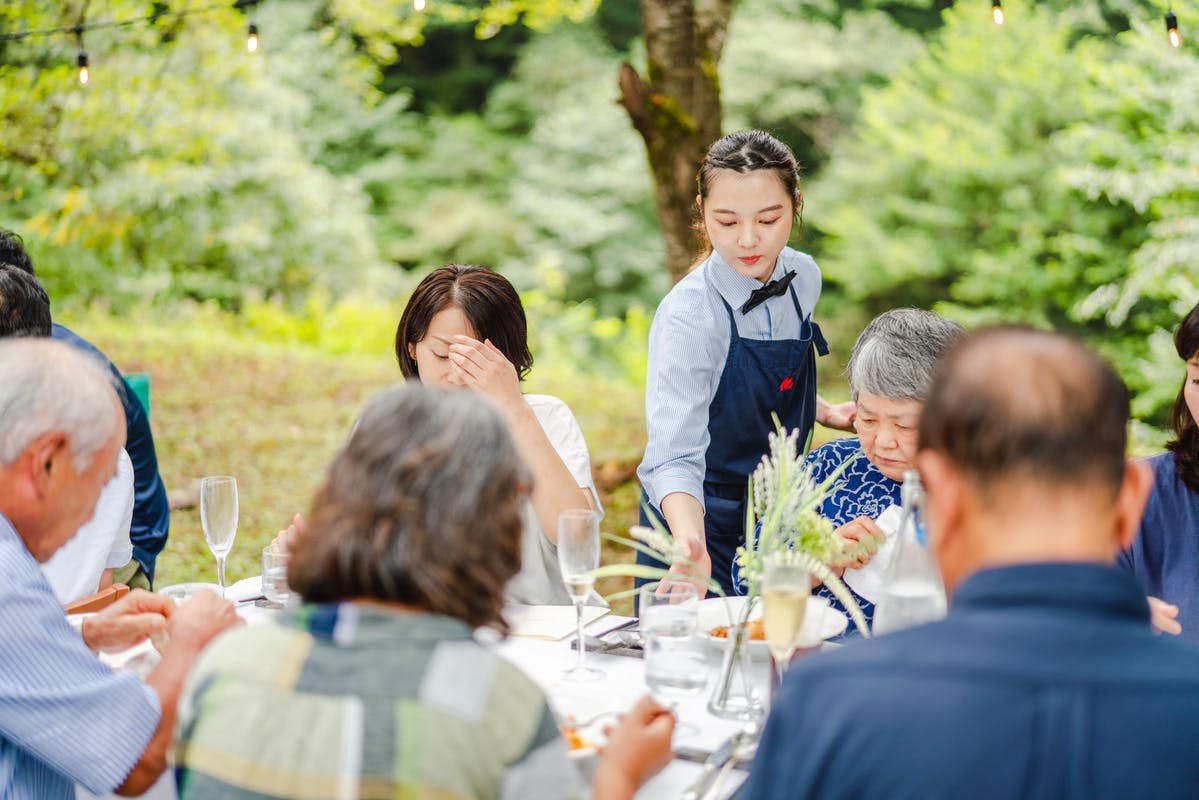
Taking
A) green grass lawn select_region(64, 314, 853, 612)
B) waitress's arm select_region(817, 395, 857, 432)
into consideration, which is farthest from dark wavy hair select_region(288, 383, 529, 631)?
green grass lawn select_region(64, 314, 853, 612)

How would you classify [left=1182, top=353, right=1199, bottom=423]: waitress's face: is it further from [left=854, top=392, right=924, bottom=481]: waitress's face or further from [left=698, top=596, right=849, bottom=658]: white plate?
[left=698, top=596, right=849, bottom=658]: white plate

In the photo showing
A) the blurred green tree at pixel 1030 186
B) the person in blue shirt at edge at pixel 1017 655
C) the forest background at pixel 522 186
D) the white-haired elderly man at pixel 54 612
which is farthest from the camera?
the blurred green tree at pixel 1030 186

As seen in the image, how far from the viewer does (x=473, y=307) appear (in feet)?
9.66

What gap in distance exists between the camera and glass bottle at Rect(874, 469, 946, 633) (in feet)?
6.00

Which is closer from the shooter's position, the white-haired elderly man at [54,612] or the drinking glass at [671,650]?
the white-haired elderly man at [54,612]

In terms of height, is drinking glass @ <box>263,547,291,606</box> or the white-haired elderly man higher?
the white-haired elderly man

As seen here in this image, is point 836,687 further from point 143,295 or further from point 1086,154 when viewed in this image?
point 143,295

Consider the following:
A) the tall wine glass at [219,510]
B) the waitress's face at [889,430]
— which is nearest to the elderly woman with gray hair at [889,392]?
the waitress's face at [889,430]

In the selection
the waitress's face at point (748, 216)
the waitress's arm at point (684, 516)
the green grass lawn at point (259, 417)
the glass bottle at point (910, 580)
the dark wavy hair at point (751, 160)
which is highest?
the dark wavy hair at point (751, 160)

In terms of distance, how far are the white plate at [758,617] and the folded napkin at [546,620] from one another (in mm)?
257

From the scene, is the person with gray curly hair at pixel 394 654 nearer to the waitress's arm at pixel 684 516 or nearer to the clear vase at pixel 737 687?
the clear vase at pixel 737 687

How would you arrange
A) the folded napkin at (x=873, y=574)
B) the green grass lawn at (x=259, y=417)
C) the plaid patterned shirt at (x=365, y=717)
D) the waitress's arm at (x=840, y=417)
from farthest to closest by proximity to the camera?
the green grass lawn at (x=259, y=417) < the waitress's arm at (x=840, y=417) < the folded napkin at (x=873, y=574) < the plaid patterned shirt at (x=365, y=717)

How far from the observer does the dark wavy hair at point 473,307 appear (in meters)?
2.94

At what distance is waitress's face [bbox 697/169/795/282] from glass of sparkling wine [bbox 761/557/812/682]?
1.33 meters
